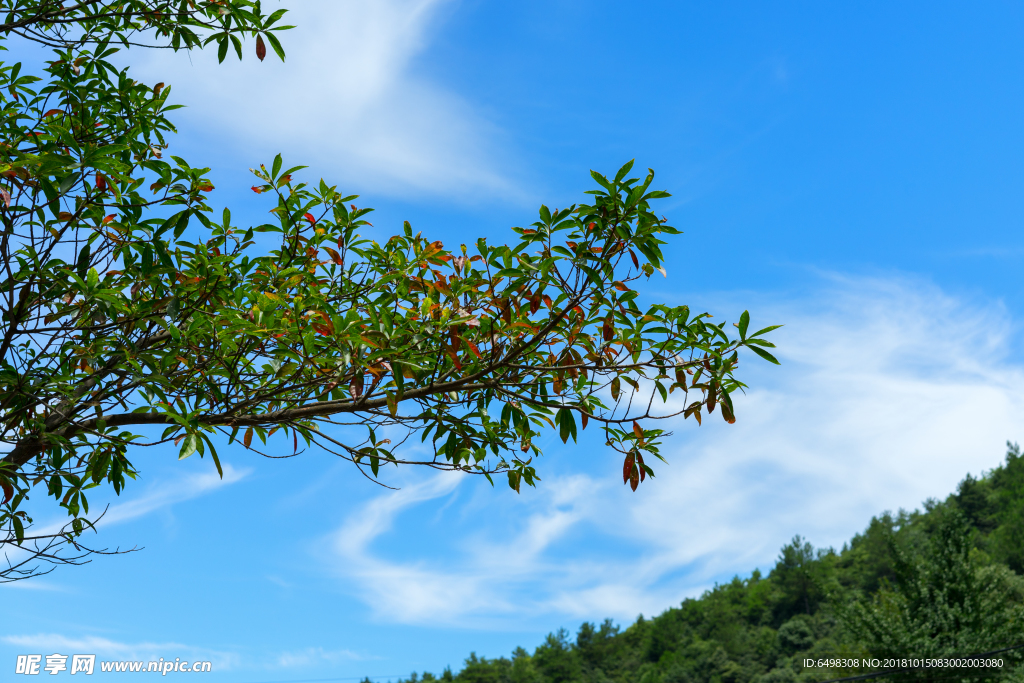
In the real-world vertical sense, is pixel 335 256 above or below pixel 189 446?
above

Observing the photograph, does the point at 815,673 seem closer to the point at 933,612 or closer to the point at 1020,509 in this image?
the point at 933,612

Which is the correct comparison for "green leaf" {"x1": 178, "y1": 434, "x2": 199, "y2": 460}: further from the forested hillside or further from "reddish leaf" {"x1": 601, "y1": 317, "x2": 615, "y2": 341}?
the forested hillside

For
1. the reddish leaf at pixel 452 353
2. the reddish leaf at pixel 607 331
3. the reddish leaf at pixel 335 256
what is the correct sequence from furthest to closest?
the reddish leaf at pixel 335 256 < the reddish leaf at pixel 607 331 < the reddish leaf at pixel 452 353

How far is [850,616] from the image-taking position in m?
18.8

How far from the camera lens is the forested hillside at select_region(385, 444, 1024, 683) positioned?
17.3 meters

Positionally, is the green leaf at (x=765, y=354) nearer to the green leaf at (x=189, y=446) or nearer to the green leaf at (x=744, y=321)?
the green leaf at (x=744, y=321)

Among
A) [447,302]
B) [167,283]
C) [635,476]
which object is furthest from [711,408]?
[167,283]

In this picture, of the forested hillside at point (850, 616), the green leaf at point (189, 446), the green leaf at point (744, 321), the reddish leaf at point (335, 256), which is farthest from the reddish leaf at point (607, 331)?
the forested hillside at point (850, 616)

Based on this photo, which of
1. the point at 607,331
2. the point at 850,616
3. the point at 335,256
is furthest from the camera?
the point at 850,616

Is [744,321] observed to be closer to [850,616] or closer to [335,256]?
[335,256]

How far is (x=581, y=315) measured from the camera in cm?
298

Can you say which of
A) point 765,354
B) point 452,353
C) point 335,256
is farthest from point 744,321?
point 335,256

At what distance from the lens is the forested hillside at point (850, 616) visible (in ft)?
56.7

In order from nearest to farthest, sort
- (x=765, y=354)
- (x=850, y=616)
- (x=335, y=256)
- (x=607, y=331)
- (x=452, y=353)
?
(x=765, y=354) < (x=452, y=353) < (x=607, y=331) < (x=335, y=256) < (x=850, y=616)
